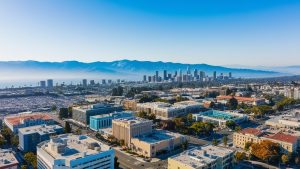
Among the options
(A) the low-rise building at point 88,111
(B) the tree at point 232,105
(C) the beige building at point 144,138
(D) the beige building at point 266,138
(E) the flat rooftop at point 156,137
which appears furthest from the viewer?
(B) the tree at point 232,105

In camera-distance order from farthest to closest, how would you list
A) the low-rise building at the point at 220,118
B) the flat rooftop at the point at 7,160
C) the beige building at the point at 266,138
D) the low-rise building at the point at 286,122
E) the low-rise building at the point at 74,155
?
the low-rise building at the point at 220,118
the low-rise building at the point at 286,122
the beige building at the point at 266,138
the flat rooftop at the point at 7,160
the low-rise building at the point at 74,155

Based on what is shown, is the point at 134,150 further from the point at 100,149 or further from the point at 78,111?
the point at 78,111

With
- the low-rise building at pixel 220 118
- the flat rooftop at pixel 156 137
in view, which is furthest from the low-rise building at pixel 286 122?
the flat rooftop at pixel 156 137

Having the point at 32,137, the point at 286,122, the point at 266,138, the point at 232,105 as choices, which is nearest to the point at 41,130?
the point at 32,137

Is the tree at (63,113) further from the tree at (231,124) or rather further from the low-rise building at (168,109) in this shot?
the tree at (231,124)

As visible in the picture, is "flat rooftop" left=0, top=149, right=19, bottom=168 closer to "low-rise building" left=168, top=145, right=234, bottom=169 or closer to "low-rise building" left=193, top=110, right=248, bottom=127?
"low-rise building" left=168, top=145, right=234, bottom=169

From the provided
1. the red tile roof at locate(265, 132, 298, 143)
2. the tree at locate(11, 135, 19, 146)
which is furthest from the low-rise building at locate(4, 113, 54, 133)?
the red tile roof at locate(265, 132, 298, 143)

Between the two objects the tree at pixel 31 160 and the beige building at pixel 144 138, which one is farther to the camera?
the beige building at pixel 144 138

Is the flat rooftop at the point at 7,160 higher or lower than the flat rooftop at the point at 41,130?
lower
